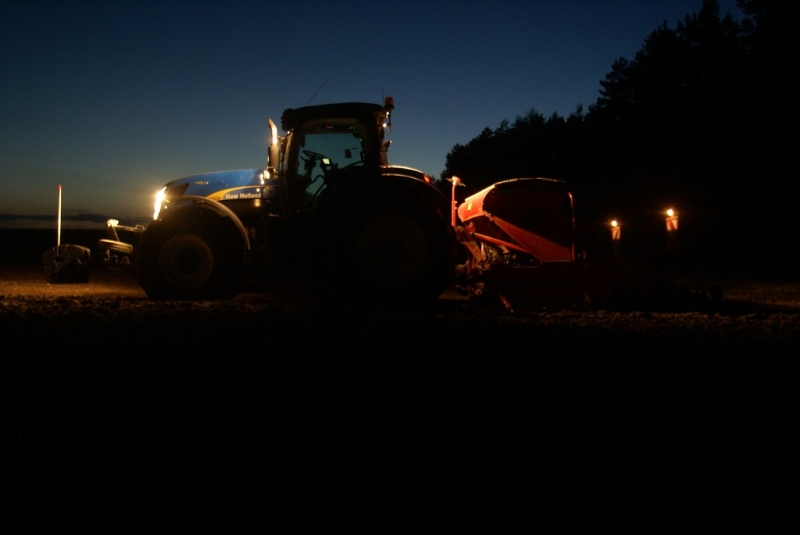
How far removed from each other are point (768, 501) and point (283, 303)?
676 cm

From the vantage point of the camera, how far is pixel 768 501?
2.74m

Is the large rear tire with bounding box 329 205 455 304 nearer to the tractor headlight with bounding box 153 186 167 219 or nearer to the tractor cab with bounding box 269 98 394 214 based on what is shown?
the tractor cab with bounding box 269 98 394 214

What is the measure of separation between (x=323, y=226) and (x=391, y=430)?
4272mm

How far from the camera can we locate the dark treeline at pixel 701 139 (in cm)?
2639

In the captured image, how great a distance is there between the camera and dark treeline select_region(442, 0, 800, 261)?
26391mm

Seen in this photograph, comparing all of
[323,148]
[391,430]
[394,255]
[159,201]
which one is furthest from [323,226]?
[391,430]

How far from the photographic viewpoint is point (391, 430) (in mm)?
3381

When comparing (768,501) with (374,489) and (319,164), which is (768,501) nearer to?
(374,489)

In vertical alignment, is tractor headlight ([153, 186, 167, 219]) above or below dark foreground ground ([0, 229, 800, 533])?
above

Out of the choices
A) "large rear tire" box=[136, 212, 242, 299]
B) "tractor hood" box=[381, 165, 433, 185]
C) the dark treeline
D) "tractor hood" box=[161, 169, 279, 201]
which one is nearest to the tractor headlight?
"tractor hood" box=[161, 169, 279, 201]

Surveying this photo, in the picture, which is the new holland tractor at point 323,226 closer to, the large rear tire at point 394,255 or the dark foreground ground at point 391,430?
the large rear tire at point 394,255

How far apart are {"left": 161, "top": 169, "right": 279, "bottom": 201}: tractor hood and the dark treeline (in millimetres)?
17840

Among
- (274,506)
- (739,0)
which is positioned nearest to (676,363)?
(274,506)

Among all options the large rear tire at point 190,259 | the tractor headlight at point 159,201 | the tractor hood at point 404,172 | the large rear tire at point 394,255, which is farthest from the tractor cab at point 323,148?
the tractor headlight at point 159,201
